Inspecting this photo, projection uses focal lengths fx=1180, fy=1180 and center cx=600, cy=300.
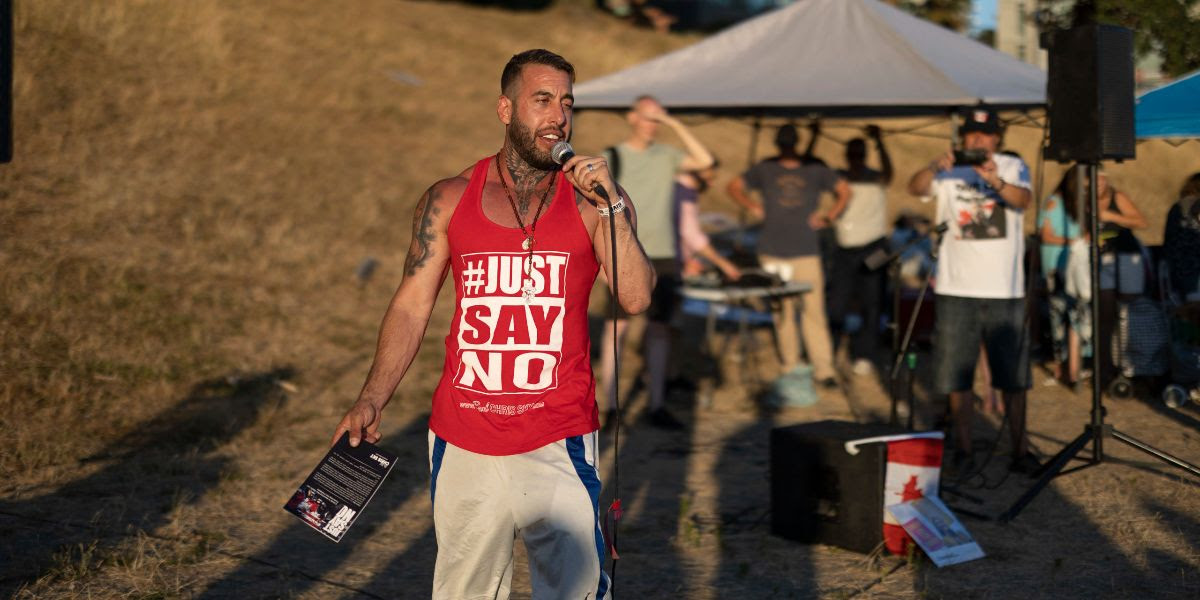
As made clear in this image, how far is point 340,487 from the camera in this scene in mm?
3410

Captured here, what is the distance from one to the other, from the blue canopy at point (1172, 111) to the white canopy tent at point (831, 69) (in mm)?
1361

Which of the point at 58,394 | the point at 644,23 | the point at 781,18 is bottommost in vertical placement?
the point at 58,394

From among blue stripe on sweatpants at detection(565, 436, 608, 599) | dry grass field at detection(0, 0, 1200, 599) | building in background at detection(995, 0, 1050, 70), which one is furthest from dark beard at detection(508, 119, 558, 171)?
building in background at detection(995, 0, 1050, 70)

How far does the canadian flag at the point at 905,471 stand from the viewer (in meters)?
6.02

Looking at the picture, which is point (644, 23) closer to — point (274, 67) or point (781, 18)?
point (274, 67)

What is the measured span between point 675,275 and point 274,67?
14.5 meters

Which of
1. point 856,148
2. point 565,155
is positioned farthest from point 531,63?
point 856,148

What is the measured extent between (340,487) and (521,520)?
532mm

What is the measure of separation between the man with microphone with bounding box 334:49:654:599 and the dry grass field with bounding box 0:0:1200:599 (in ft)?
7.33

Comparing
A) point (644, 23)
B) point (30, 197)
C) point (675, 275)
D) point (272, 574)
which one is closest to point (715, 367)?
point (675, 275)

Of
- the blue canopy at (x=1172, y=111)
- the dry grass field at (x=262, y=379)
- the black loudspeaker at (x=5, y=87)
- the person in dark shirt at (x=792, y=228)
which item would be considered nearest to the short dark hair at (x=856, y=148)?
the person in dark shirt at (x=792, y=228)

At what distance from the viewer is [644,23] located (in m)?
39.2

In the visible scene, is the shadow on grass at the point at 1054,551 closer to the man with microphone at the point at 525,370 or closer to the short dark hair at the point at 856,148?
the man with microphone at the point at 525,370

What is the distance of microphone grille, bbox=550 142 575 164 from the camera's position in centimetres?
328
